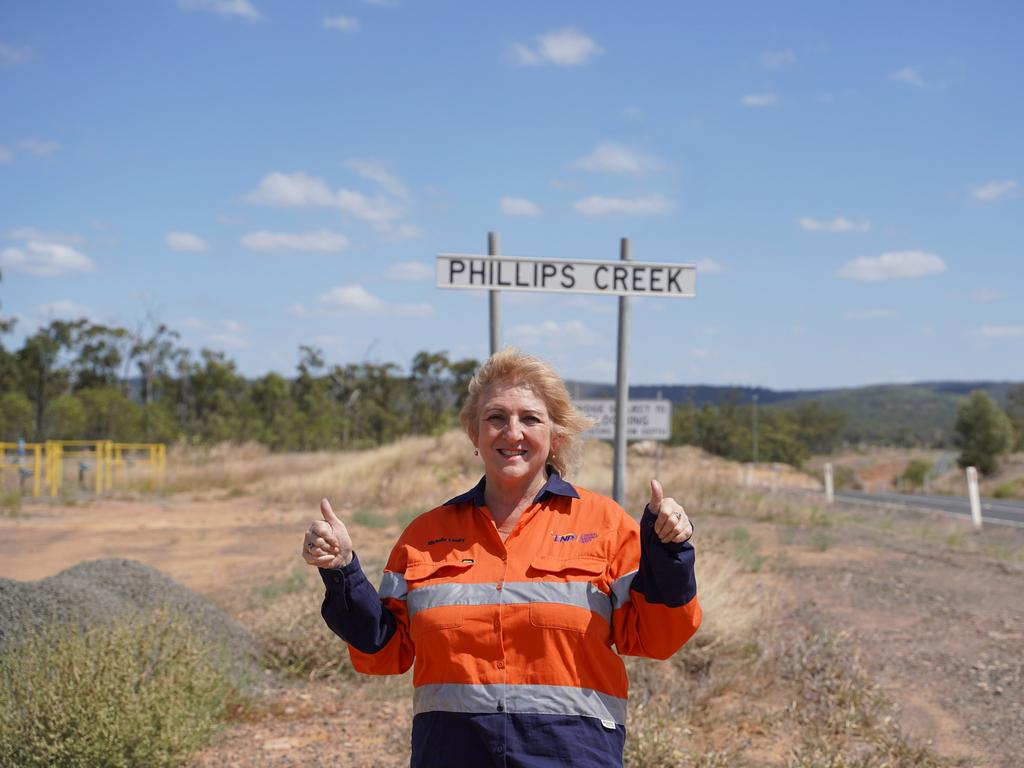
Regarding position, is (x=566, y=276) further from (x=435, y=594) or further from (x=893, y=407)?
(x=893, y=407)

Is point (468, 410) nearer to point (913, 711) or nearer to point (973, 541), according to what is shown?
point (913, 711)

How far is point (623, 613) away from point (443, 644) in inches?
17.8

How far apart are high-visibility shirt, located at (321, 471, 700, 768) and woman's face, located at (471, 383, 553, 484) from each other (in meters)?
0.12

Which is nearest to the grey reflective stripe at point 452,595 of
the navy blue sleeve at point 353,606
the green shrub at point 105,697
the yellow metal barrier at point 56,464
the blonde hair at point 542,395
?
the navy blue sleeve at point 353,606

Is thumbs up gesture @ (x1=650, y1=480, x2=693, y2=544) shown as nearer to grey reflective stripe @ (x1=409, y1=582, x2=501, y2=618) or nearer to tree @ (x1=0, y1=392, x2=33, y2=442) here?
grey reflective stripe @ (x1=409, y1=582, x2=501, y2=618)

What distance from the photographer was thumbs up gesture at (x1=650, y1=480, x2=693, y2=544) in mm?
2223

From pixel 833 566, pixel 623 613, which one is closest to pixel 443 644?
pixel 623 613

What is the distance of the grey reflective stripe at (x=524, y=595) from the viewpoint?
234cm

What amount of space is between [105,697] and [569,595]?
2.41m

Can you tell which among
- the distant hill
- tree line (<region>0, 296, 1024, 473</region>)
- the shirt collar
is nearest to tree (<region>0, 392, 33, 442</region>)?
tree line (<region>0, 296, 1024, 473</region>)

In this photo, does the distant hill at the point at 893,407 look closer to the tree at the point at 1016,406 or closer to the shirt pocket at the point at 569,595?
the tree at the point at 1016,406

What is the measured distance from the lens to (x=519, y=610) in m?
2.33

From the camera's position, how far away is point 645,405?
35.6 ft

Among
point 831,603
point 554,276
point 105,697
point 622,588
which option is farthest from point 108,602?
point 831,603
